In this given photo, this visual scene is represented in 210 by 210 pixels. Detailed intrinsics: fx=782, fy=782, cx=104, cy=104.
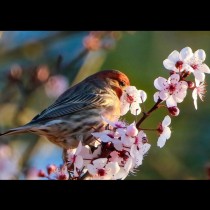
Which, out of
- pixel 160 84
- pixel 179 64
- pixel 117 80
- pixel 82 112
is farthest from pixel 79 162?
pixel 117 80

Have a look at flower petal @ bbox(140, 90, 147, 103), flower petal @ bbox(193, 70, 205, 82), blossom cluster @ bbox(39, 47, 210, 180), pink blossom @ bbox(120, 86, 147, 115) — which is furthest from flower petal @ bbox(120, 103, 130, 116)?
flower petal @ bbox(193, 70, 205, 82)

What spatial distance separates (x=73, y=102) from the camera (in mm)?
4828

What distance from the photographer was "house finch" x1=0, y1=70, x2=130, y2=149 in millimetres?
4520

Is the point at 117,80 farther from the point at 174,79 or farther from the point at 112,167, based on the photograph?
the point at 112,167

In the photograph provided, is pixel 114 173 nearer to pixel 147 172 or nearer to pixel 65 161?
pixel 65 161

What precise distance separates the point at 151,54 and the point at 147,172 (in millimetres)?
1074

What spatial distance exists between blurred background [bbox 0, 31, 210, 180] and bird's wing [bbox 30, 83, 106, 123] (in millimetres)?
323

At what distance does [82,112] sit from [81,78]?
100cm

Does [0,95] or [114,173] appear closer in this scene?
[114,173]

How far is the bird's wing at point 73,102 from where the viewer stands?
4.67 m

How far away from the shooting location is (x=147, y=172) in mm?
5840

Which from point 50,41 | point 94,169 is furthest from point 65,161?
point 50,41

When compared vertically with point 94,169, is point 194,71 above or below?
above

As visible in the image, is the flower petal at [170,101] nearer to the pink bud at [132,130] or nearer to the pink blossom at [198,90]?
the pink blossom at [198,90]
